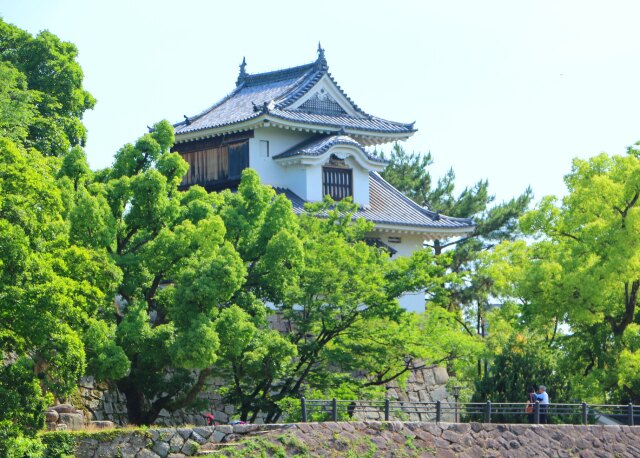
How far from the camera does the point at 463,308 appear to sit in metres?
49.9

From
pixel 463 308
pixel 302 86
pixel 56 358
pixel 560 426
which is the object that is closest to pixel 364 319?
pixel 560 426

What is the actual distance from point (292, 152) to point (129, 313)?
13794mm

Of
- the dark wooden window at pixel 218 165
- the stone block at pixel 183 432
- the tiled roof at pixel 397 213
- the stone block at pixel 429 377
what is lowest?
the stone block at pixel 183 432

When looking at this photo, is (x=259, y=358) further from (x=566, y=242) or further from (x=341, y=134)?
(x=341, y=134)

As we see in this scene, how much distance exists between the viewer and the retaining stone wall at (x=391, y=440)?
82.6ft

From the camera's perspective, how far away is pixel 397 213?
4159cm

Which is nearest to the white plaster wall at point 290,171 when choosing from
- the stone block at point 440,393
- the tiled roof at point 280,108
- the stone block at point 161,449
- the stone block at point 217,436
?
the tiled roof at point 280,108

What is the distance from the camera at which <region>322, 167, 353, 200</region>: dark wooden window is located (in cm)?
4038

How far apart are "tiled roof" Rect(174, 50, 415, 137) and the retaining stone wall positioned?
13.6 meters

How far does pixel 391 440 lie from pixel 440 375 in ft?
43.5

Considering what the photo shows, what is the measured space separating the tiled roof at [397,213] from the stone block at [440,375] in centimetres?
448

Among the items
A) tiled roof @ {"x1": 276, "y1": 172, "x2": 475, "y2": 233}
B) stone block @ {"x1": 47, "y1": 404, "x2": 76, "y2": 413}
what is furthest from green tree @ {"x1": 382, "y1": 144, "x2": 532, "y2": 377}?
stone block @ {"x1": 47, "y1": 404, "x2": 76, "y2": 413}

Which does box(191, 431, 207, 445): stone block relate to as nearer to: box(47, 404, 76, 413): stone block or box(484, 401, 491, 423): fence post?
box(47, 404, 76, 413): stone block

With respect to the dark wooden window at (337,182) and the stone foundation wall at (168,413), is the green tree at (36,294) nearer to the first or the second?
the stone foundation wall at (168,413)
